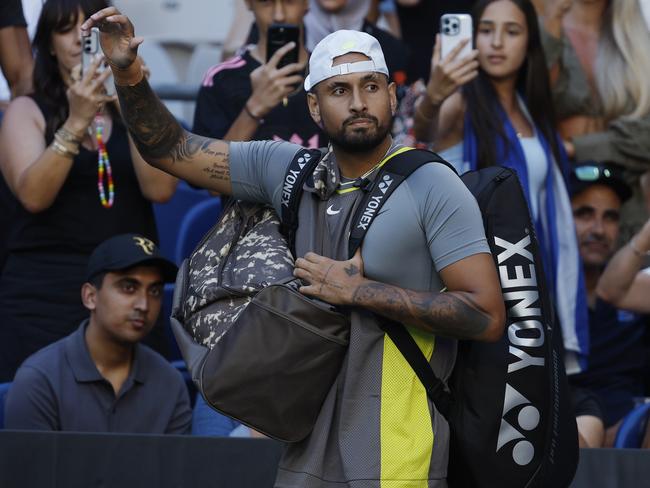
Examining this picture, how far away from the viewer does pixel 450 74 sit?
227 inches

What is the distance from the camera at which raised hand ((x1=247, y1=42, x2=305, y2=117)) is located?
5.66m

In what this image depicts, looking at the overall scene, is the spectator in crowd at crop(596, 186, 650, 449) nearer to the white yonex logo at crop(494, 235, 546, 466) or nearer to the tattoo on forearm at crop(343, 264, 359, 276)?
the white yonex logo at crop(494, 235, 546, 466)

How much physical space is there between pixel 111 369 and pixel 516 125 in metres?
2.20

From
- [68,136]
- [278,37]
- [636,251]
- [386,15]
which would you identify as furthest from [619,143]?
[68,136]

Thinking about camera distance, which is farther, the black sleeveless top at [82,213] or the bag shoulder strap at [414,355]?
the black sleeveless top at [82,213]

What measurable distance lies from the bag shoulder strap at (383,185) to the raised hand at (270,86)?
6.47ft

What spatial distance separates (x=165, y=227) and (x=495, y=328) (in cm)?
409

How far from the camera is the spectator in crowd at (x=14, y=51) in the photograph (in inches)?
254

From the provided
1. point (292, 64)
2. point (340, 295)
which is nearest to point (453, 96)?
point (292, 64)

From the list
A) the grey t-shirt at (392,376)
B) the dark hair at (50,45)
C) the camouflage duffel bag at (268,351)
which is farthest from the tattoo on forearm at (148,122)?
the dark hair at (50,45)

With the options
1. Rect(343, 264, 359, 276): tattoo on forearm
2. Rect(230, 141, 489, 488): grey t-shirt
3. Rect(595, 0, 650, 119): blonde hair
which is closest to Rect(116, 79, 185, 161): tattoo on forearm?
Rect(230, 141, 489, 488): grey t-shirt

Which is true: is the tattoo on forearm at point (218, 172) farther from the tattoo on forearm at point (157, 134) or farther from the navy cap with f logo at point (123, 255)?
the navy cap with f logo at point (123, 255)

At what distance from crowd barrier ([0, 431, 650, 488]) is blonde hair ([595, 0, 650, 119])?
2.60m

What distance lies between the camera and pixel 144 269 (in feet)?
18.6
